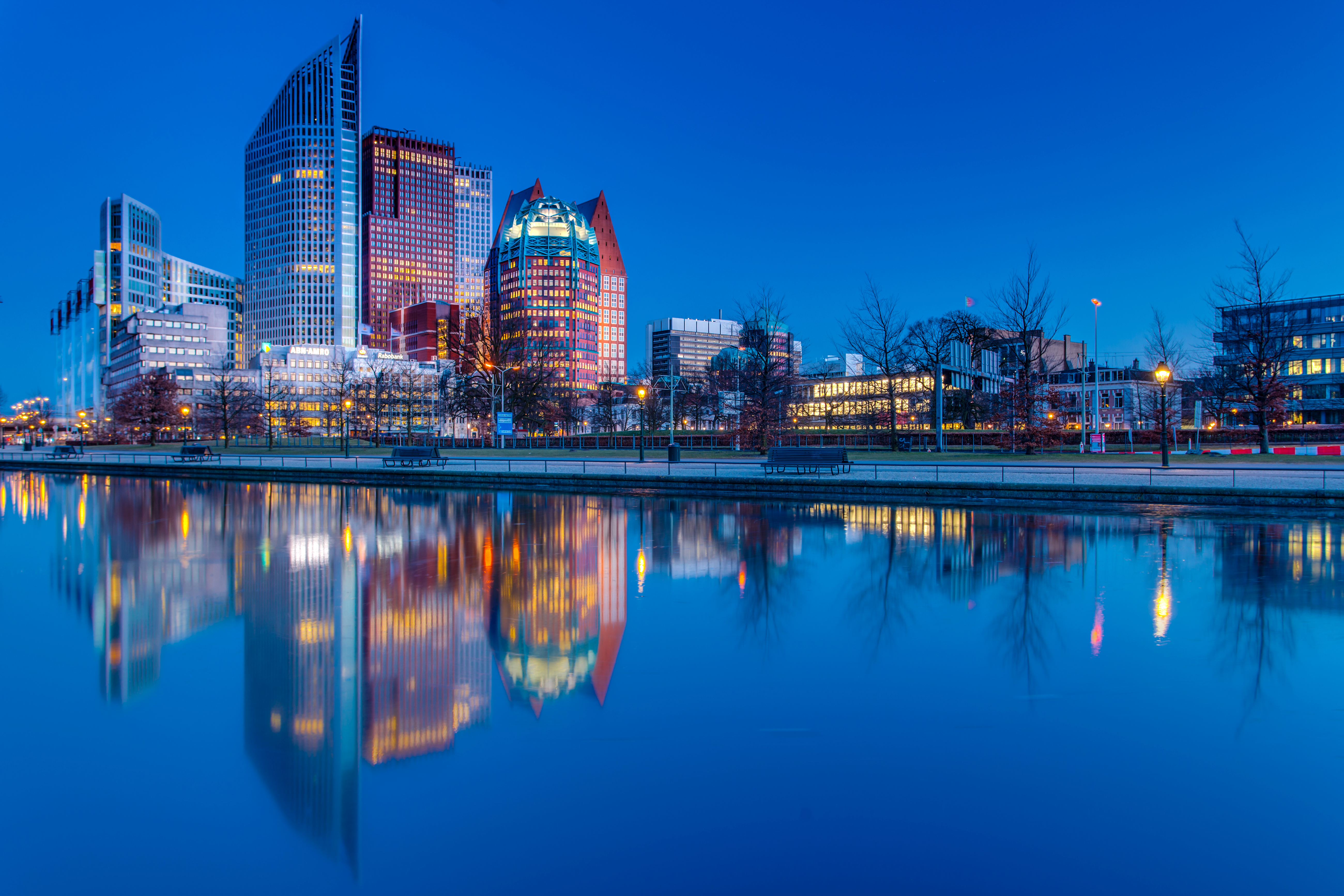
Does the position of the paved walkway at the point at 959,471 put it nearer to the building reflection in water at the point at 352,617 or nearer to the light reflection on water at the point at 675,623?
the light reflection on water at the point at 675,623

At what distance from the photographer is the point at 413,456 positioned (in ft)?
120

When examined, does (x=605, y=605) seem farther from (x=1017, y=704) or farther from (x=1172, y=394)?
(x=1172, y=394)

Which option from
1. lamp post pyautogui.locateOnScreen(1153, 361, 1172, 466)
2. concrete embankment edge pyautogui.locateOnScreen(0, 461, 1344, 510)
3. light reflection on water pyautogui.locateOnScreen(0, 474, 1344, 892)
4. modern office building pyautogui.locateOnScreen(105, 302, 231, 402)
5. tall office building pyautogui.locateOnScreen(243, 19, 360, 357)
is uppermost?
tall office building pyautogui.locateOnScreen(243, 19, 360, 357)

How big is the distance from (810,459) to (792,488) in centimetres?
550

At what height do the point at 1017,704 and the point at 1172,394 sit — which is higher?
the point at 1172,394

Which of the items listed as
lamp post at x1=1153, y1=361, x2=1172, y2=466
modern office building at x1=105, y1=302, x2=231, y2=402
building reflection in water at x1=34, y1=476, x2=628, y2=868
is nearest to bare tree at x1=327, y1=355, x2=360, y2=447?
modern office building at x1=105, y1=302, x2=231, y2=402

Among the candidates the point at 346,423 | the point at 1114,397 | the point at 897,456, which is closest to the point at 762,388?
the point at 897,456

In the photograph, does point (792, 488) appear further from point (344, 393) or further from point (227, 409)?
point (227, 409)

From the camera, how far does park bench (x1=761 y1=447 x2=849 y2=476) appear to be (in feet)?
94.5

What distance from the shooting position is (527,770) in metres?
5.11

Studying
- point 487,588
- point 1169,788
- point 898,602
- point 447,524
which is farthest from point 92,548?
point 1169,788

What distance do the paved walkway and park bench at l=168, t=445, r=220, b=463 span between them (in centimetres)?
63

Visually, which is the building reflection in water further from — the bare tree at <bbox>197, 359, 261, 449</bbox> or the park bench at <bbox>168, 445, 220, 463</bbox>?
the bare tree at <bbox>197, 359, 261, 449</bbox>

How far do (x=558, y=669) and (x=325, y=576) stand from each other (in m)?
5.99
